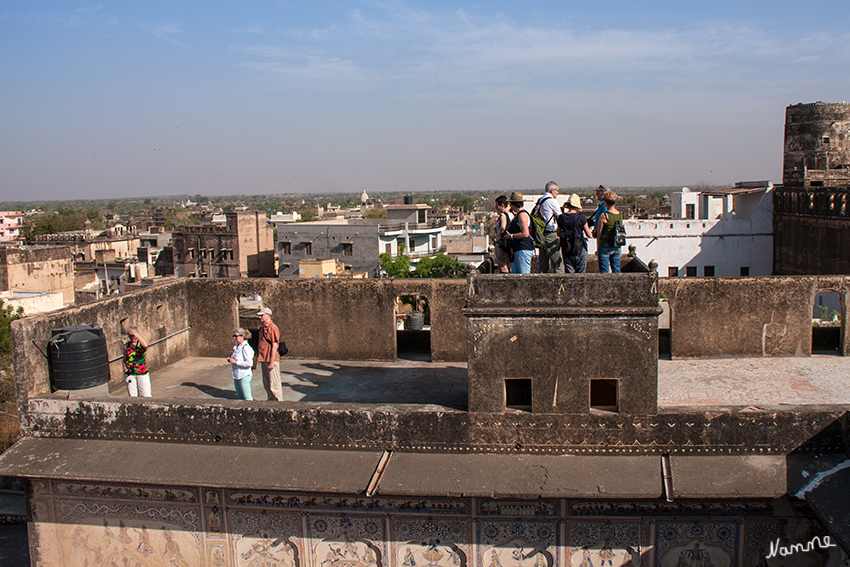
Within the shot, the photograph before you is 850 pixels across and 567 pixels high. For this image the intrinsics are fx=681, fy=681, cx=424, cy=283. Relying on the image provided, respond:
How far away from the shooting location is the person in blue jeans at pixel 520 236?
7766mm

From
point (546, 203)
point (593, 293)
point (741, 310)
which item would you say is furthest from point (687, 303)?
point (593, 293)

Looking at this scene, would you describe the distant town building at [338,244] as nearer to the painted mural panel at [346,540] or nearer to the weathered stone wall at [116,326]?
the weathered stone wall at [116,326]

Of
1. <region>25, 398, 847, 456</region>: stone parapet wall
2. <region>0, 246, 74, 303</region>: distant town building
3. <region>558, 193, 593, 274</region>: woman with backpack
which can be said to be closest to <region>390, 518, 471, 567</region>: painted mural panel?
<region>25, 398, 847, 456</region>: stone parapet wall

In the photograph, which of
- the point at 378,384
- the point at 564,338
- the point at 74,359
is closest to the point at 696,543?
the point at 564,338

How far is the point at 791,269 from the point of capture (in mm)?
25844

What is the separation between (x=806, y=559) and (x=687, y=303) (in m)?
4.77

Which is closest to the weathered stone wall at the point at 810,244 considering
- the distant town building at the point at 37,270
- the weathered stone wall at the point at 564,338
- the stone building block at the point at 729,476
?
the stone building block at the point at 729,476

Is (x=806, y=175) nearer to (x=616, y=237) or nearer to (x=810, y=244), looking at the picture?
(x=810, y=244)

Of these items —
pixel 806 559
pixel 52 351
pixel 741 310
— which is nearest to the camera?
pixel 806 559

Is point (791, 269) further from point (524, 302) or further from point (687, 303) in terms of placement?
point (524, 302)

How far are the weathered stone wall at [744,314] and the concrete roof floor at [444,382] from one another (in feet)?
0.73

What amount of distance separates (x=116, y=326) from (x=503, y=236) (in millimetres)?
5945

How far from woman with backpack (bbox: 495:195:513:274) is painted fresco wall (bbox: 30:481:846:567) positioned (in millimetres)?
2874

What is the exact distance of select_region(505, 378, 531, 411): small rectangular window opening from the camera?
7152 millimetres
